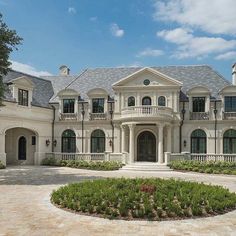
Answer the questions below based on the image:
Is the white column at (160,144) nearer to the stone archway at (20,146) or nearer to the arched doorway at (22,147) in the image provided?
the stone archway at (20,146)

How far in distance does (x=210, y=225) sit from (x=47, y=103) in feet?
88.2

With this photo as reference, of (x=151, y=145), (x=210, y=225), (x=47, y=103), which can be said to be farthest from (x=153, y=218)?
(x=47, y=103)

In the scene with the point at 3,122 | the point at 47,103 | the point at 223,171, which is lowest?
the point at 223,171

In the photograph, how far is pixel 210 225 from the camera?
29.3 ft

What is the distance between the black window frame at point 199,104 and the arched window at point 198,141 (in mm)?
2061

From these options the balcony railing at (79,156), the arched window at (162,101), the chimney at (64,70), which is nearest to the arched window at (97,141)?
the balcony railing at (79,156)

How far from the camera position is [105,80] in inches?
1399

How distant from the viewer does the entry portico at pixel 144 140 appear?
96.2 feet

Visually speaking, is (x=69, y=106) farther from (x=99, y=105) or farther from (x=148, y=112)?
(x=148, y=112)

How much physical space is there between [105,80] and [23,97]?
9558 millimetres

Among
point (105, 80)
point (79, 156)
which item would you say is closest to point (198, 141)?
point (79, 156)

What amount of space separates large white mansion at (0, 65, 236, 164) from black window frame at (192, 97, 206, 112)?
0.31 ft

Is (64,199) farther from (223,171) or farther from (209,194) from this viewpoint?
(223,171)

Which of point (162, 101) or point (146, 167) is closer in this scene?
point (146, 167)
